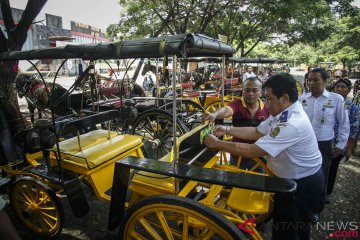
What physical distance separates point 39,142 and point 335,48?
3790 cm

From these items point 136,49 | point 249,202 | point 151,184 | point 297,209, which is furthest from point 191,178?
point 136,49

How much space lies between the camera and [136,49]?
2225 millimetres

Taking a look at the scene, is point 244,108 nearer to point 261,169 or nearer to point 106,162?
point 261,169

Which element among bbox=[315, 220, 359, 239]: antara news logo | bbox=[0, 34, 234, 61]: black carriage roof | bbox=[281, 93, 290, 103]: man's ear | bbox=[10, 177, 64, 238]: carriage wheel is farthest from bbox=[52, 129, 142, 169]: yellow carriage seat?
bbox=[315, 220, 359, 239]: antara news logo

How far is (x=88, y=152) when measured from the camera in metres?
3.13

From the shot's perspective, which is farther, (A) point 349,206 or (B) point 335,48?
(B) point 335,48

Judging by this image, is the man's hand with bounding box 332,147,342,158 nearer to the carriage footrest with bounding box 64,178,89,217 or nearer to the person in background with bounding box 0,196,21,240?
the carriage footrest with bounding box 64,178,89,217

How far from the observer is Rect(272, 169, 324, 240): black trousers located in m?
1.85

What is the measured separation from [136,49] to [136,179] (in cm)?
118

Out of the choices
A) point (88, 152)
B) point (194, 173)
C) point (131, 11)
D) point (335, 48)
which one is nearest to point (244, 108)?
point (194, 173)

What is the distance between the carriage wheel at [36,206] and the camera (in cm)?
286

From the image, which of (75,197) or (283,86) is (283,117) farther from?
(75,197)

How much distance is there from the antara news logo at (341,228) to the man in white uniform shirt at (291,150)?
3.90 ft

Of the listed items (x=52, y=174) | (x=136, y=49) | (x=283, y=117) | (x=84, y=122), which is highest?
(x=136, y=49)
